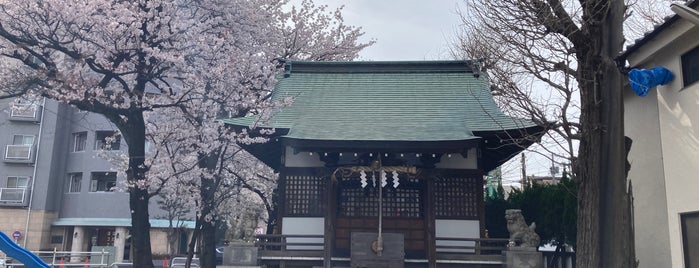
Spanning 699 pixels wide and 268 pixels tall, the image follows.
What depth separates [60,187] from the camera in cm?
3189

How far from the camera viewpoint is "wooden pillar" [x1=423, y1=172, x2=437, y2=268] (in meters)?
11.2

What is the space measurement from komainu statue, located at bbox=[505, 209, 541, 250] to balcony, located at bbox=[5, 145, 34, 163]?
30893mm

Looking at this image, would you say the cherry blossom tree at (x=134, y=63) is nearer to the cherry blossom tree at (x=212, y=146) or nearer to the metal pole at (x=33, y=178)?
the cherry blossom tree at (x=212, y=146)

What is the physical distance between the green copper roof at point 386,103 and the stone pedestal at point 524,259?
9.00 ft

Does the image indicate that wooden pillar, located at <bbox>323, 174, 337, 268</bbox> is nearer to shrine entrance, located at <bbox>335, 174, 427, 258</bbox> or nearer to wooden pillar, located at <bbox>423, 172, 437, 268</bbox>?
shrine entrance, located at <bbox>335, 174, 427, 258</bbox>

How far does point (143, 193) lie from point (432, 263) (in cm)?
694

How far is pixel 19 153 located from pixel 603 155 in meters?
34.6

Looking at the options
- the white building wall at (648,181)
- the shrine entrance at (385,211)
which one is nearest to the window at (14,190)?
the shrine entrance at (385,211)

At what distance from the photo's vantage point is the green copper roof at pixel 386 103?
11531 mm

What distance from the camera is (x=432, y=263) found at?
36.8 feet

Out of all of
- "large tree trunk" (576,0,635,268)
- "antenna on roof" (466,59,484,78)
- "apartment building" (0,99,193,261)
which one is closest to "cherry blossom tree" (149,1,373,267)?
"antenna on roof" (466,59,484,78)

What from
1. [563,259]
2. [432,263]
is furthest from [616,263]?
[563,259]

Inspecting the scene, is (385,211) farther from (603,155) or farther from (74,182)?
(74,182)

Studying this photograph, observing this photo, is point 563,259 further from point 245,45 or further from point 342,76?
point 245,45
